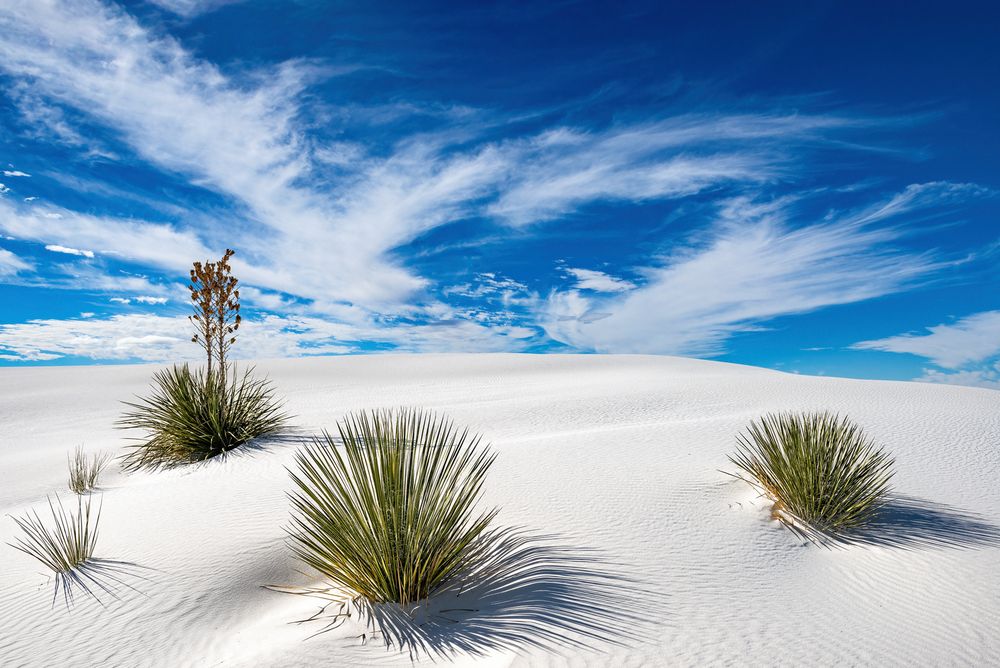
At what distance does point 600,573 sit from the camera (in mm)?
4422

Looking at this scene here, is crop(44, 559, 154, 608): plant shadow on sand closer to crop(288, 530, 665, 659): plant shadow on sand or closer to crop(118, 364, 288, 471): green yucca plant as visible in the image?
crop(288, 530, 665, 659): plant shadow on sand

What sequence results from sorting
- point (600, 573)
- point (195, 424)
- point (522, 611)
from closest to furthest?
point (522, 611) → point (600, 573) → point (195, 424)

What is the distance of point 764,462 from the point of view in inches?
254

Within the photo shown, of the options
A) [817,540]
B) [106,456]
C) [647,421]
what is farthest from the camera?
[647,421]

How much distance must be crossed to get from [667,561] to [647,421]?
7086 mm

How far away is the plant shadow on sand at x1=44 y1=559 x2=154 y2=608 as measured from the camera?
4.34 m

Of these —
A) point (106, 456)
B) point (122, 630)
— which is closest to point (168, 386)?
point (106, 456)

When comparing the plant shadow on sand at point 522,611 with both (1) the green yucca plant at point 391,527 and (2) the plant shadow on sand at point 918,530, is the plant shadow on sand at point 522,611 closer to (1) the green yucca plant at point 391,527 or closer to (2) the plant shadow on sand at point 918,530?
(1) the green yucca plant at point 391,527

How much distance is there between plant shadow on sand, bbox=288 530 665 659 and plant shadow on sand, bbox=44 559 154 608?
1.70 m

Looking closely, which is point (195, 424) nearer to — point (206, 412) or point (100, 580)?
point (206, 412)

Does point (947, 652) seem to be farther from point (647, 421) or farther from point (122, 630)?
point (647, 421)

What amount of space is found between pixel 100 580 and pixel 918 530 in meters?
7.33

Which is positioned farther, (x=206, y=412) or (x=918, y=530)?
(x=206, y=412)

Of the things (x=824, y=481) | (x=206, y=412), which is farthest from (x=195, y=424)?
(x=824, y=481)
